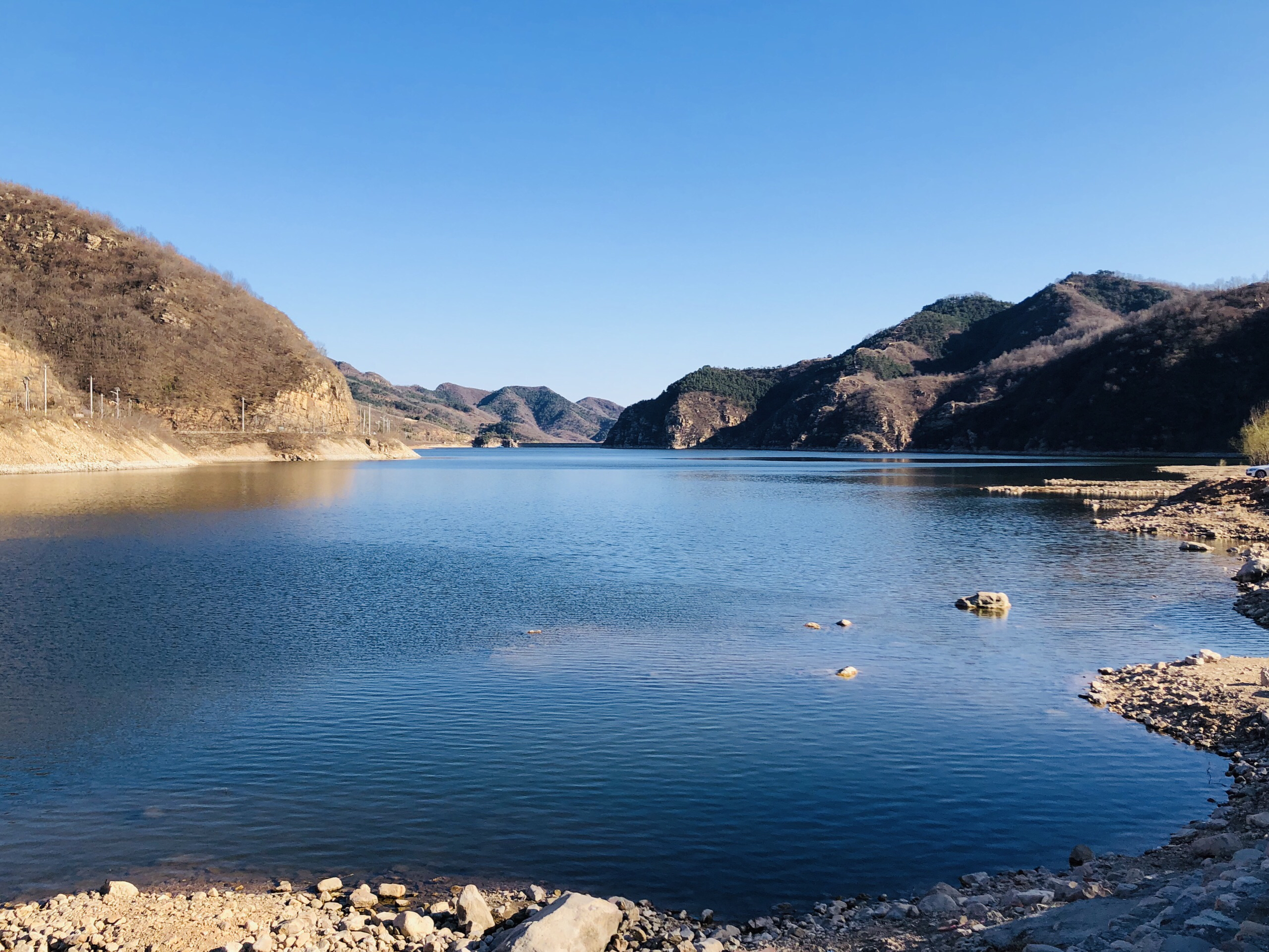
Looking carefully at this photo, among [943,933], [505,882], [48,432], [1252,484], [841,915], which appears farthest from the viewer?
[48,432]

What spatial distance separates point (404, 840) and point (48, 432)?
10096 centimetres

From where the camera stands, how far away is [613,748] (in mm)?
14359

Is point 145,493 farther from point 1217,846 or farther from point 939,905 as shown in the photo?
point 1217,846

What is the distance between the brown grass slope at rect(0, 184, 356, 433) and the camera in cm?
14712

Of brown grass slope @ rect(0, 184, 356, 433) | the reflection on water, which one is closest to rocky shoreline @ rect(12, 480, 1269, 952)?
the reflection on water

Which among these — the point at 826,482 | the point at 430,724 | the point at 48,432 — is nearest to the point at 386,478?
the point at 48,432

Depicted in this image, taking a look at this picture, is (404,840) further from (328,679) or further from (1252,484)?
(1252,484)

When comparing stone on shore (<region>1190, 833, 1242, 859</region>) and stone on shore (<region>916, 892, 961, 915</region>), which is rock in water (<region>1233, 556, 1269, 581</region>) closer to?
stone on shore (<region>1190, 833, 1242, 859</region>)

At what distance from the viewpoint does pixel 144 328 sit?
6093 inches

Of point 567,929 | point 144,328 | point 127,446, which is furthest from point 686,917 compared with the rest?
point 144,328

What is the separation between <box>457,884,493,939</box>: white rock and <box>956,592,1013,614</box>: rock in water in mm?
21293

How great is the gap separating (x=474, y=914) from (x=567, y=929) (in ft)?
3.84

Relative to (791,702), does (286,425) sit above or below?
above

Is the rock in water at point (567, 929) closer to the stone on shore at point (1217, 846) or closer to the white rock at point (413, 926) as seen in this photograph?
the white rock at point (413, 926)
